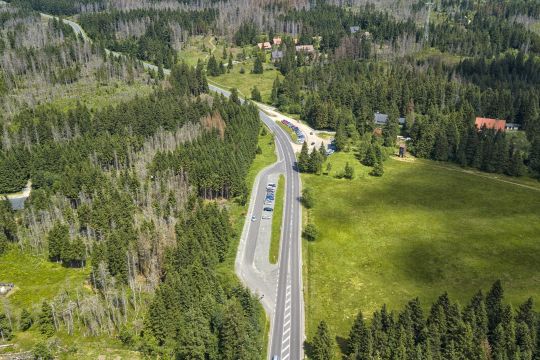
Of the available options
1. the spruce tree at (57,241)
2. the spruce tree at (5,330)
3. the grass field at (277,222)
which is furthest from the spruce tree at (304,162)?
the spruce tree at (5,330)

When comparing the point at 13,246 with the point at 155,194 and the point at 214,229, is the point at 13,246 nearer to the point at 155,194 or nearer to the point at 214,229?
the point at 155,194

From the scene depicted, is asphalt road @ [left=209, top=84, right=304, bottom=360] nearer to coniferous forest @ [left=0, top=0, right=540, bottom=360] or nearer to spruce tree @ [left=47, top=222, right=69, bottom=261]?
coniferous forest @ [left=0, top=0, right=540, bottom=360]

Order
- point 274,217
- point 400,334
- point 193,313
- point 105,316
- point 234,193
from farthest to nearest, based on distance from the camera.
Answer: point 234,193, point 274,217, point 105,316, point 193,313, point 400,334

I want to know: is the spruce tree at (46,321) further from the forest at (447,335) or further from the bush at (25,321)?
the forest at (447,335)

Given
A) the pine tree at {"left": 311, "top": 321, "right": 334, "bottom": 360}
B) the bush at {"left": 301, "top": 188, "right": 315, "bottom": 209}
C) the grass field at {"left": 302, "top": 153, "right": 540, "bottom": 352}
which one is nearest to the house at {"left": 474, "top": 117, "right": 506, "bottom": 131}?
the grass field at {"left": 302, "top": 153, "right": 540, "bottom": 352}

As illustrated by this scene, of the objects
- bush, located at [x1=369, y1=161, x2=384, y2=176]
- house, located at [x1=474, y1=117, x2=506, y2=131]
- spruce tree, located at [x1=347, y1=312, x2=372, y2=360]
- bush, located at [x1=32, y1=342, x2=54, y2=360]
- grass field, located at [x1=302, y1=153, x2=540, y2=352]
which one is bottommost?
bush, located at [x1=32, y1=342, x2=54, y2=360]

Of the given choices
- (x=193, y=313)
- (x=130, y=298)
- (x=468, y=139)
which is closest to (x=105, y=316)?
(x=130, y=298)

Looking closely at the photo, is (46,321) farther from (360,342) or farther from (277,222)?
(277,222)
